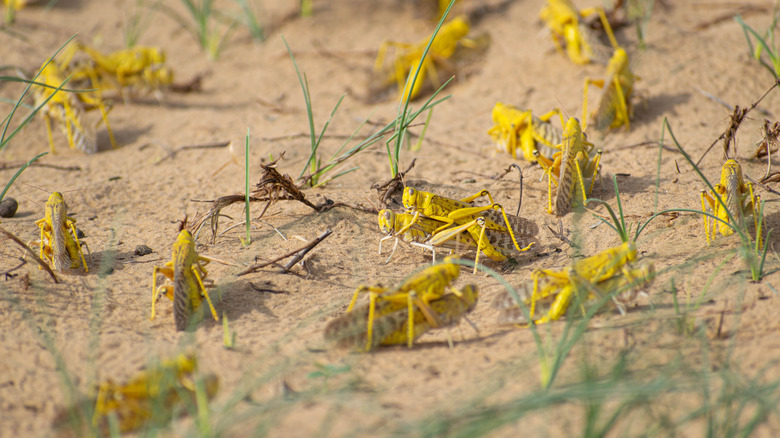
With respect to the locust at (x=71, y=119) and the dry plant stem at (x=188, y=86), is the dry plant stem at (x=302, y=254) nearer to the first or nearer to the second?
the locust at (x=71, y=119)

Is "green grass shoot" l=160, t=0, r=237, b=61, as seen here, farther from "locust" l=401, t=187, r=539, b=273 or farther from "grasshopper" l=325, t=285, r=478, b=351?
"grasshopper" l=325, t=285, r=478, b=351

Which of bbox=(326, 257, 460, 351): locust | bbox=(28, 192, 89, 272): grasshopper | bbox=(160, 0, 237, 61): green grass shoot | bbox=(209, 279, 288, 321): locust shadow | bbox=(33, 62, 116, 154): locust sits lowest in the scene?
bbox=(209, 279, 288, 321): locust shadow

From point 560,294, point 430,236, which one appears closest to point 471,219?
point 430,236

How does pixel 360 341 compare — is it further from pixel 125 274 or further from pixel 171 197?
pixel 171 197

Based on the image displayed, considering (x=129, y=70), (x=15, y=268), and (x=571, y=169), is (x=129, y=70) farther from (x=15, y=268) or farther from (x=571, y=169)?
(x=571, y=169)

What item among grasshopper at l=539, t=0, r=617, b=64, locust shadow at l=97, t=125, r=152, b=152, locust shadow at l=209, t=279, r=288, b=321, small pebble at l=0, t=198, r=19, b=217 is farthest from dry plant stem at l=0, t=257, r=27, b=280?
grasshopper at l=539, t=0, r=617, b=64

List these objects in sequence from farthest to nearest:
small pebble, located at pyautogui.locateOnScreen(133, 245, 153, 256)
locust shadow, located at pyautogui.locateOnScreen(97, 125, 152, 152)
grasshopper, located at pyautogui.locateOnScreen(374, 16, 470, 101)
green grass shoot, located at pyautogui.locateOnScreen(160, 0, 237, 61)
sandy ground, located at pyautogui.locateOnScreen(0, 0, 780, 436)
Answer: green grass shoot, located at pyautogui.locateOnScreen(160, 0, 237, 61), grasshopper, located at pyautogui.locateOnScreen(374, 16, 470, 101), locust shadow, located at pyautogui.locateOnScreen(97, 125, 152, 152), small pebble, located at pyautogui.locateOnScreen(133, 245, 153, 256), sandy ground, located at pyautogui.locateOnScreen(0, 0, 780, 436)
